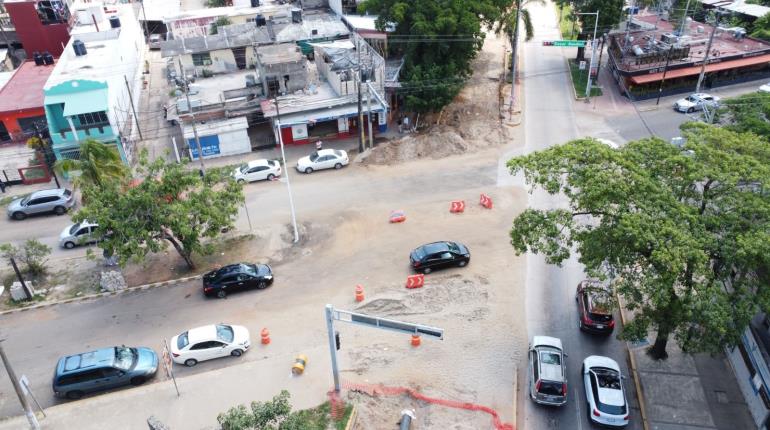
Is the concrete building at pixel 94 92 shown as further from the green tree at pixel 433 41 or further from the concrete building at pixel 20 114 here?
the green tree at pixel 433 41

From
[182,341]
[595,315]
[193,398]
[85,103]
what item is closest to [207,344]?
[182,341]

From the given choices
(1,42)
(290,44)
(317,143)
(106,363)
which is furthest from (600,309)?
(1,42)

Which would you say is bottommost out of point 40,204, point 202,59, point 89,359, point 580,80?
point 89,359

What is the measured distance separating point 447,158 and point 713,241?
21.4 metres

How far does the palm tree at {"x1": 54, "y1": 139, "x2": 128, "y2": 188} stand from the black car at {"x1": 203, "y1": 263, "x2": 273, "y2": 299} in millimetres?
7225

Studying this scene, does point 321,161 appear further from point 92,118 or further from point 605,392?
point 605,392

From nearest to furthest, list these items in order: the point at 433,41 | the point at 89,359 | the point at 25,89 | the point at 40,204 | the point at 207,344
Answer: the point at 89,359 → the point at 207,344 → the point at 40,204 → the point at 433,41 → the point at 25,89

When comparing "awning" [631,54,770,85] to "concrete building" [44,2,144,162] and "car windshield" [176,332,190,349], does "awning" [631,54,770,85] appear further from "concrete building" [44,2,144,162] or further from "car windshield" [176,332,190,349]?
"concrete building" [44,2,144,162]

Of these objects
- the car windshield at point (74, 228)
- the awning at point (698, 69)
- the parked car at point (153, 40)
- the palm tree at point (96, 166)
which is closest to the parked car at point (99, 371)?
the palm tree at point (96, 166)

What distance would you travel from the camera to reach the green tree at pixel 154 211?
24.9 meters

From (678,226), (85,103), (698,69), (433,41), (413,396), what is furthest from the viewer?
(698,69)

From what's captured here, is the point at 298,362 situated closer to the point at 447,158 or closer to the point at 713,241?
the point at 713,241

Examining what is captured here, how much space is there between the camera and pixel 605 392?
20.0m

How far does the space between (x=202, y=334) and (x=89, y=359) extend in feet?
14.3
